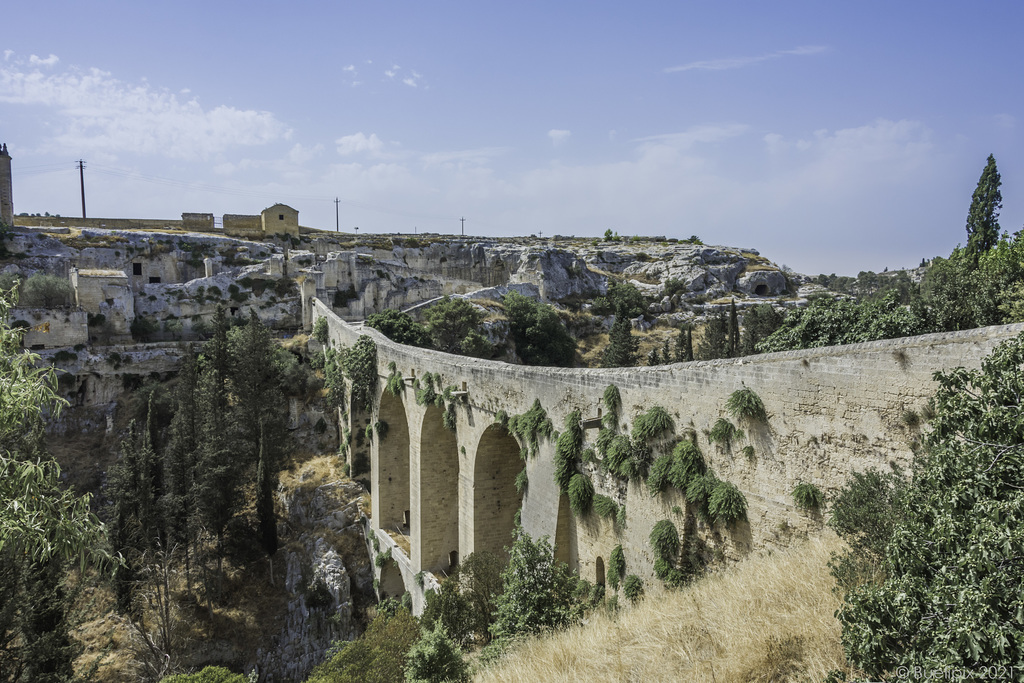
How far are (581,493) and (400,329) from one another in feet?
85.7

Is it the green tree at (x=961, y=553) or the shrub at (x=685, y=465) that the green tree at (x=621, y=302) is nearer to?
the shrub at (x=685, y=465)

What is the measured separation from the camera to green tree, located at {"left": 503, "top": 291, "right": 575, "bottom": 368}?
42.8m

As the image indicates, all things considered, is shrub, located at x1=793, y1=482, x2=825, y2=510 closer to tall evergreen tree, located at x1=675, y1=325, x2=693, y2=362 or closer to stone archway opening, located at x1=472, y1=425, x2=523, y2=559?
stone archway opening, located at x1=472, y1=425, x2=523, y2=559

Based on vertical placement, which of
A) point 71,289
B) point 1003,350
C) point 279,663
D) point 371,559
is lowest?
point 279,663

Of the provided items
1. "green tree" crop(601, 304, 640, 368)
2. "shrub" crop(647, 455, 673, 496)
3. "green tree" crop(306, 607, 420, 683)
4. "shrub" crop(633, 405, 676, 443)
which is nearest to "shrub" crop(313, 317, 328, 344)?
"green tree" crop(601, 304, 640, 368)

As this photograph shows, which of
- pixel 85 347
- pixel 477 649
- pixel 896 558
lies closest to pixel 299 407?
pixel 85 347

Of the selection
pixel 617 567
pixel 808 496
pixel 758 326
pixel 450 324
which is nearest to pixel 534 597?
pixel 617 567

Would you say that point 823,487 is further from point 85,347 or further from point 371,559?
point 85,347

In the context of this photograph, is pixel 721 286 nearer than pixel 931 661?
No

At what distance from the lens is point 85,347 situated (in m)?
33.7

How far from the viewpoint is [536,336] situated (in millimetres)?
43156

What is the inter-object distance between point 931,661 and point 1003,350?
2.58 m

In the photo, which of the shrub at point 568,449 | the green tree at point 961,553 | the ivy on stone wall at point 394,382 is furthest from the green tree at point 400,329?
the green tree at point 961,553

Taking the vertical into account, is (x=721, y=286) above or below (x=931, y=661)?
above
